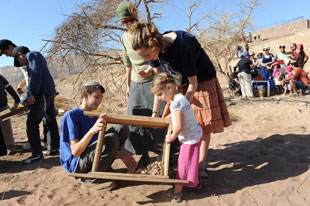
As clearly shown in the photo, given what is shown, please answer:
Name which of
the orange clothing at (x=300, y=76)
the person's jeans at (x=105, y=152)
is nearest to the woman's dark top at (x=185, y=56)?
the person's jeans at (x=105, y=152)

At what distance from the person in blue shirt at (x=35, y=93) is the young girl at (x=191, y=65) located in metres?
2.08

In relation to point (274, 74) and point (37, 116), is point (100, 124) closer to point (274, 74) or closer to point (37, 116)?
point (37, 116)

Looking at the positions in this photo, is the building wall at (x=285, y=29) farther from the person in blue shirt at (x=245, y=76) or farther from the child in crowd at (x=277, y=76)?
the person in blue shirt at (x=245, y=76)

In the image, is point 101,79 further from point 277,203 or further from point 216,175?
point 277,203

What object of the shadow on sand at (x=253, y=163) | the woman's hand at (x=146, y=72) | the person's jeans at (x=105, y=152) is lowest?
the shadow on sand at (x=253, y=163)

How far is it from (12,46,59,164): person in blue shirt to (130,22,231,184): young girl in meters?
2.08

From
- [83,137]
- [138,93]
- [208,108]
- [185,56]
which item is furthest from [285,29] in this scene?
[83,137]

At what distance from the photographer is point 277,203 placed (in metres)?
2.29

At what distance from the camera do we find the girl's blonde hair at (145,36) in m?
1.99

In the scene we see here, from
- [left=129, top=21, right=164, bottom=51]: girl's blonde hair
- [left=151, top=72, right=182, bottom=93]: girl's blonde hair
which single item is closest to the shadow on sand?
[left=151, top=72, right=182, bottom=93]: girl's blonde hair

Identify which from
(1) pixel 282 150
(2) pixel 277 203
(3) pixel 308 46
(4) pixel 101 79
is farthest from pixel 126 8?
(3) pixel 308 46

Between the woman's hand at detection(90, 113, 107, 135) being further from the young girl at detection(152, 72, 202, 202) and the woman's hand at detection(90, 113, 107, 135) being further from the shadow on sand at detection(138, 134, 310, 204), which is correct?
the shadow on sand at detection(138, 134, 310, 204)

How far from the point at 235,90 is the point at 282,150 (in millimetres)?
5945

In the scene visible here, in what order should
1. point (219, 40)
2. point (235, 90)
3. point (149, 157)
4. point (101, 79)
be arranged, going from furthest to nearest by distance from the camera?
point (219, 40) → point (235, 90) → point (101, 79) → point (149, 157)
